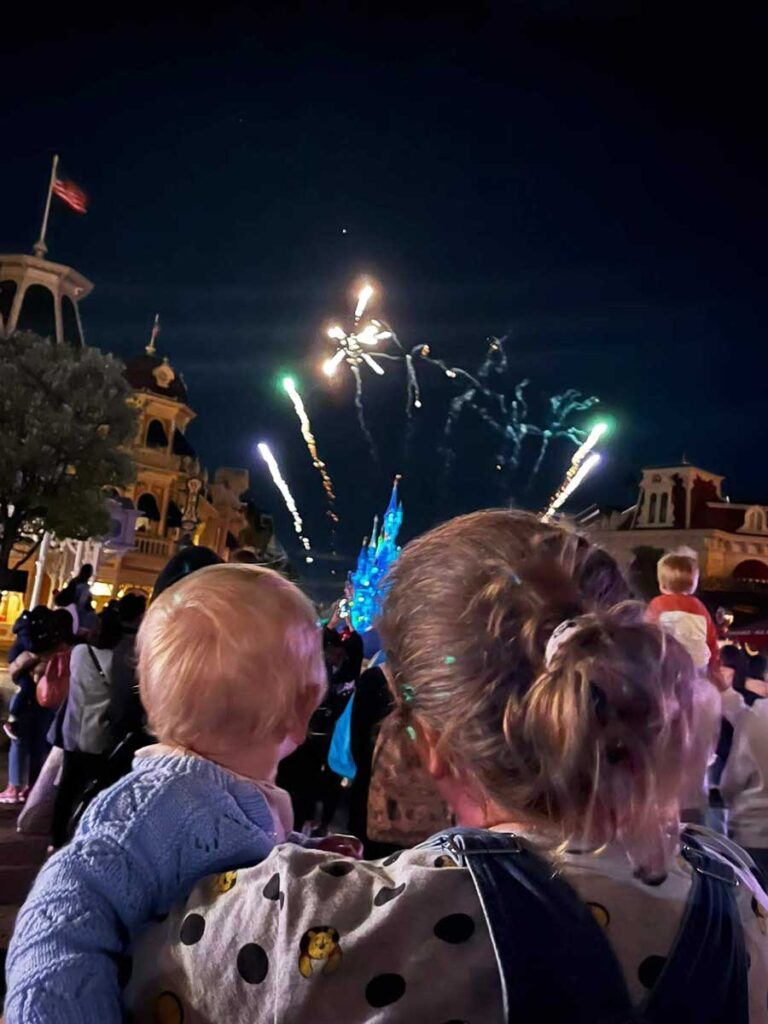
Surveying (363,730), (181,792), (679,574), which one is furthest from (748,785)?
(181,792)

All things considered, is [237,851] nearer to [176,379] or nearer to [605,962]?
[605,962]

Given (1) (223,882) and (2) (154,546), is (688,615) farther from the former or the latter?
(2) (154,546)

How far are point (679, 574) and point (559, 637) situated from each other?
3.93 metres

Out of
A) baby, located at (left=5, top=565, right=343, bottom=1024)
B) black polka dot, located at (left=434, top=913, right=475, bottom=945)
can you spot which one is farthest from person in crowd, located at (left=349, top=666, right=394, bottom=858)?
black polka dot, located at (left=434, top=913, right=475, bottom=945)

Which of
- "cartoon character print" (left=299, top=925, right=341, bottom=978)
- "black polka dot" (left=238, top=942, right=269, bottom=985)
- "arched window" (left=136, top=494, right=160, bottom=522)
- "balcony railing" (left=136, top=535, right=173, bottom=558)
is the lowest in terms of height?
"black polka dot" (left=238, top=942, right=269, bottom=985)

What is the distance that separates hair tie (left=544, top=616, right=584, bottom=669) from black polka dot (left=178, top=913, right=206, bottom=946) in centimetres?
61

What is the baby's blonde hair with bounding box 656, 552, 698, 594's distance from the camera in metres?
4.81

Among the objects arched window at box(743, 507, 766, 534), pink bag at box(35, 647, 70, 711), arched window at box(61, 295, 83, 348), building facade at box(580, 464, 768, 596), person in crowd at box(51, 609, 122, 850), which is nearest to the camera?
person in crowd at box(51, 609, 122, 850)

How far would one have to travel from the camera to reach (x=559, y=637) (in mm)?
1150

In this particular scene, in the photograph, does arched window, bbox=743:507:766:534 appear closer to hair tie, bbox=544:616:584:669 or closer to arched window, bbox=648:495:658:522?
arched window, bbox=648:495:658:522

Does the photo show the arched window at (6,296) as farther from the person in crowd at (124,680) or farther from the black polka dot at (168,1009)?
the black polka dot at (168,1009)

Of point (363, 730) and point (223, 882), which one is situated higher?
point (223, 882)

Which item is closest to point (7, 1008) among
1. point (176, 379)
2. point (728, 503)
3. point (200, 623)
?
point (200, 623)

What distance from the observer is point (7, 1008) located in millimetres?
1234
